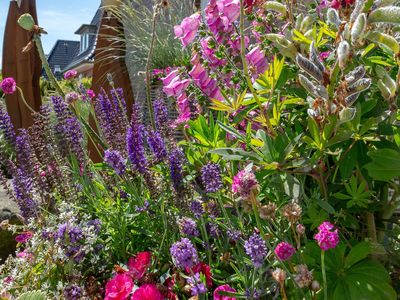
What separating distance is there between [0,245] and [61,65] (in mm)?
33857

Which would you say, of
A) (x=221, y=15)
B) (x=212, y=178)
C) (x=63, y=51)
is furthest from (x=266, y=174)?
(x=63, y=51)

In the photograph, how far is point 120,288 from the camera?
1348 mm

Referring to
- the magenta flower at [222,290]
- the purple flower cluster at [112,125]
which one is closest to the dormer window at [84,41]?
the purple flower cluster at [112,125]

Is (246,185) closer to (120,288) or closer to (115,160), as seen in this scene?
(120,288)

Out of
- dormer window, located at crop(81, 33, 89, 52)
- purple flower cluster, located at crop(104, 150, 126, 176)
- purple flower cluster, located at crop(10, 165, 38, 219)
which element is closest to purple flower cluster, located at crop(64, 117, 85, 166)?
purple flower cluster, located at crop(10, 165, 38, 219)

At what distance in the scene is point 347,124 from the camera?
1104 millimetres

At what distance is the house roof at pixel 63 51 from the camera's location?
3606cm

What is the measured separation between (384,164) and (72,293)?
0.90 metres

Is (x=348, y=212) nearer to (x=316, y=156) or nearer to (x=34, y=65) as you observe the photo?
(x=316, y=156)

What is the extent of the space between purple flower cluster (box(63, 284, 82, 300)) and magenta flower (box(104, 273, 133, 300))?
0.25 ft

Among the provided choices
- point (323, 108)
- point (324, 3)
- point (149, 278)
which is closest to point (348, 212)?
point (323, 108)

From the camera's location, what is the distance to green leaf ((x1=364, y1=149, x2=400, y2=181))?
3.60 feet

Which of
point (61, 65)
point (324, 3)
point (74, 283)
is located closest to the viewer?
point (74, 283)

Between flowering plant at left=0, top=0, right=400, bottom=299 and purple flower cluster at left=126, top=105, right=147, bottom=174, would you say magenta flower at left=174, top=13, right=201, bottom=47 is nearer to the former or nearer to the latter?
flowering plant at left=0, top=0, right=400, bottom=299
